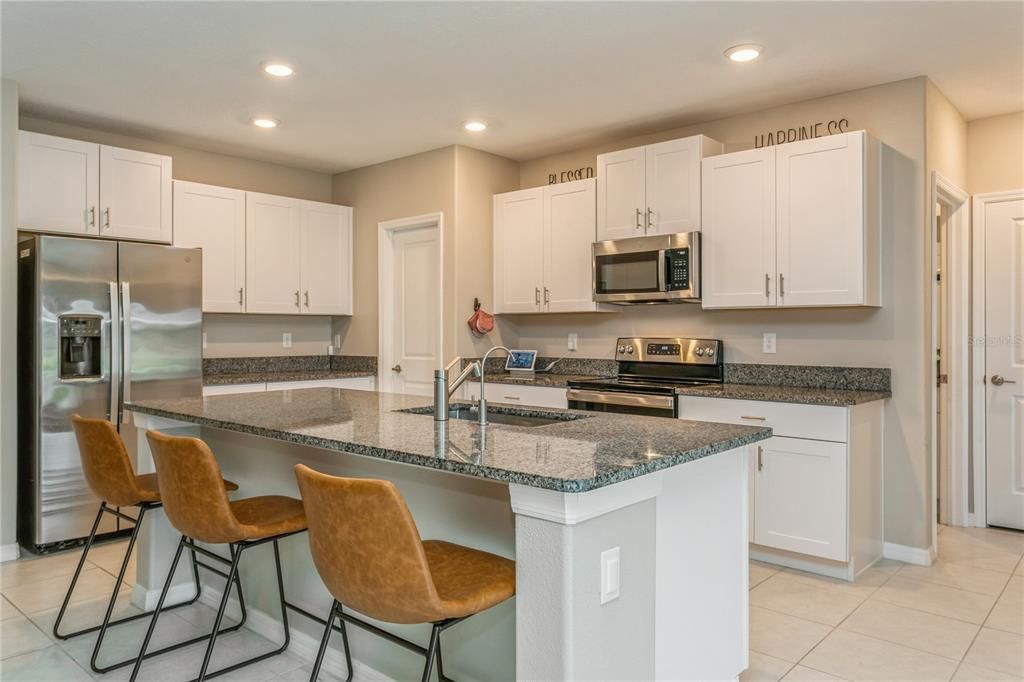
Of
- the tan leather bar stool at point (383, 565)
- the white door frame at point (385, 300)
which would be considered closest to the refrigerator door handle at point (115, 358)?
the white door frame at point (385, 300)

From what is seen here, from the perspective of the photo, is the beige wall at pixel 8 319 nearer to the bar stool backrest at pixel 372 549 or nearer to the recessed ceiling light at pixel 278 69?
the recessed ceiling light at pixel 278 69

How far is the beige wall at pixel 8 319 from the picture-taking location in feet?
11.8

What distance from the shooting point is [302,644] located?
258 centimetres

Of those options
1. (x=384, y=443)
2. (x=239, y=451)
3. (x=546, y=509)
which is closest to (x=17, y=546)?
(x=239, y=451)

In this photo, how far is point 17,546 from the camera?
368cm

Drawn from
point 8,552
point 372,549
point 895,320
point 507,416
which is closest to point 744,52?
point 895,320

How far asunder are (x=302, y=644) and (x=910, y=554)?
3.02 m

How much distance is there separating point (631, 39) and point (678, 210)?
1249 millimetres

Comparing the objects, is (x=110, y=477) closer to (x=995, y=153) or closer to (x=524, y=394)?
(x=524, y=394)

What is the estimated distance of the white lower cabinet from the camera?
3.32 metres


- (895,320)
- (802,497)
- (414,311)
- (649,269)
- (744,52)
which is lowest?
(802,497)

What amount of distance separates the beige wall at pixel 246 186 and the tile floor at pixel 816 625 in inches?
74.5

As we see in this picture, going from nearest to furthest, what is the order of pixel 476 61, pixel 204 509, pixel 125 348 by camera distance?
1. pixel 204 509
2. pixel 476 61
3. pixel 125 348

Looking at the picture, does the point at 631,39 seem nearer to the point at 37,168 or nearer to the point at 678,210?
the point at 678,210
